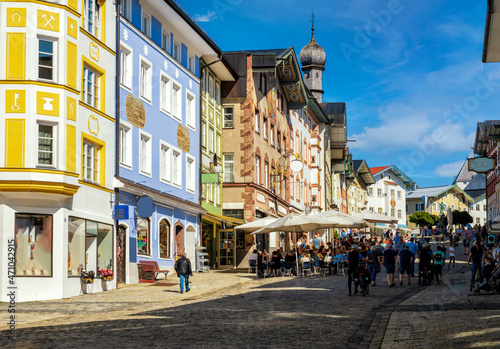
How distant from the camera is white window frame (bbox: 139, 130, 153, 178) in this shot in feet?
105

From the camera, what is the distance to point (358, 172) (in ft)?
367

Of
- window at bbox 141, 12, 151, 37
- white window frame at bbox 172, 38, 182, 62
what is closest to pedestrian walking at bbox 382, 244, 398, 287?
window at bbox 141, 12, 151, 37

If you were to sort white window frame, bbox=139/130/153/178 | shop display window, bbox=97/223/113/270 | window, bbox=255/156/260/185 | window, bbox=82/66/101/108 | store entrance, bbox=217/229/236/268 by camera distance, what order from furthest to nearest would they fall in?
window, bbox=255/156/260/185, store entrance, bbox=217/229/236/268, white window frame, bbox=139/130/153/178, shop display window, bbox=97/223/113/270, window, bbox=82/66/101/108

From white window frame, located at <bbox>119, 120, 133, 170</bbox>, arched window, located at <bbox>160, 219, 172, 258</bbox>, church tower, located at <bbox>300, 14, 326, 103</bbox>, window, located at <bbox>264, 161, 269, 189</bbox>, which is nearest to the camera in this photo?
white window frame, located at <bbox>119, 120, 133, 170</bbox>

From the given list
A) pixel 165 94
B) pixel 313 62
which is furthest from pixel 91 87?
pixel 313 62

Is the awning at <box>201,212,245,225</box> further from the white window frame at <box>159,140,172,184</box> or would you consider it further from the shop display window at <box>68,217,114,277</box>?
the shop display window at <box>68,217,114,277</box>

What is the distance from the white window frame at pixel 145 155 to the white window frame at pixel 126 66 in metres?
2.23

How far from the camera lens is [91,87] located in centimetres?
2716

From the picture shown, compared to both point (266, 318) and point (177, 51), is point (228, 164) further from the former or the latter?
point (266, 318)

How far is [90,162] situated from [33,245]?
13.2ft

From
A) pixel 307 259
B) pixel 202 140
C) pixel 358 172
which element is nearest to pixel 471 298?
pixel 307 259

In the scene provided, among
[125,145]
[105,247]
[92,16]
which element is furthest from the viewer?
[125,145]

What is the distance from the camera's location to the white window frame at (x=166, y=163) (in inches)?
1352

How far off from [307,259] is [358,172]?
80553 millimetres
